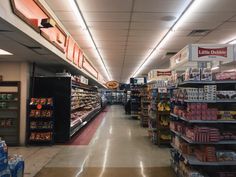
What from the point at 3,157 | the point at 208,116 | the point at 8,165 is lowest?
the point at 8,165

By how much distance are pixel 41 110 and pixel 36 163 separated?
2473 millimetres

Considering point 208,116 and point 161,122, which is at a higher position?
point 208,116

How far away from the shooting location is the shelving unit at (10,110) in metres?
7.94

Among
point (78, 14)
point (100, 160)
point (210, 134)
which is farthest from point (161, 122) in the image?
point (78, 14)

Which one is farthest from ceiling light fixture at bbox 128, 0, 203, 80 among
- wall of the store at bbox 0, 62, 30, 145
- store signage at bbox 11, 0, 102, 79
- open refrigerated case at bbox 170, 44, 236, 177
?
wall of the store at bbox 0, 62, 30, 145

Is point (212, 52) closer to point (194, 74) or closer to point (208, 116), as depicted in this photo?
point (194, 74)

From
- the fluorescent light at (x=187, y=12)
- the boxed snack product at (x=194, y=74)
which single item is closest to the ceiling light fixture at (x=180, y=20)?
the fluorescent light at (x=187, y=12)

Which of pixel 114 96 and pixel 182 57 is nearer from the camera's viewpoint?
pixel 182 57

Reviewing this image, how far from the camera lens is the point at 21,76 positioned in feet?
26.0

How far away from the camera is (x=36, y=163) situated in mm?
5883

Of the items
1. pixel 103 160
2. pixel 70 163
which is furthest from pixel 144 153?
pixel 70 163

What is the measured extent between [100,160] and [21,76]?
3.73 metres

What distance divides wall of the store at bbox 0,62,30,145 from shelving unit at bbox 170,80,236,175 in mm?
5158

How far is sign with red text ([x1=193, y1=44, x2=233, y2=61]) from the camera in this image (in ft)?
14.9
